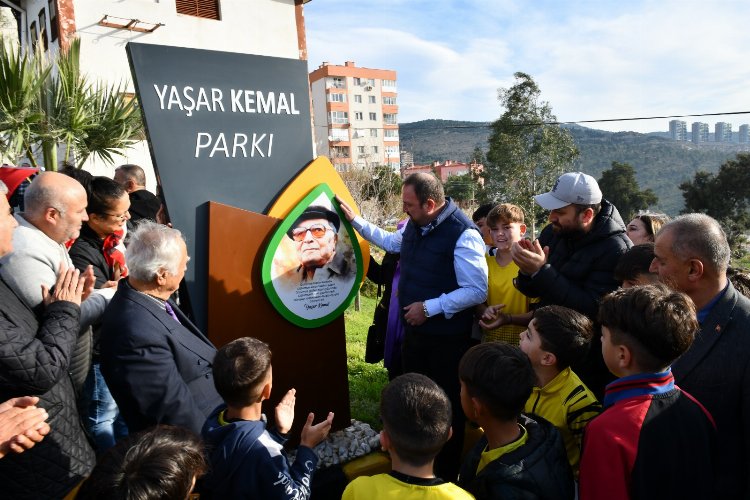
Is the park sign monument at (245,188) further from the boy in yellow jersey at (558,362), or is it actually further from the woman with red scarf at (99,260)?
the boy in yellow jersey at (558,362)

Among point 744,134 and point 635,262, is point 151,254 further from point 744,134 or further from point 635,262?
point 744,134

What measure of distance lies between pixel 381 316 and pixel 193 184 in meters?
1.77

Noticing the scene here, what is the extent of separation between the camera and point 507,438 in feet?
6.05

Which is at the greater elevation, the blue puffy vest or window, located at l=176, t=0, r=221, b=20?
window, located at l=176, t=0, r=221, b=20

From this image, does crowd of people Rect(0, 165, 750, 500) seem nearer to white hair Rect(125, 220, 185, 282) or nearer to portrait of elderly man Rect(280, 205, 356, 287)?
white hair Rect(125, 220, 185, 282)

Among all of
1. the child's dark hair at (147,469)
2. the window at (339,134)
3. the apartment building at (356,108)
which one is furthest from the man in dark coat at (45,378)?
the window at (339,134)

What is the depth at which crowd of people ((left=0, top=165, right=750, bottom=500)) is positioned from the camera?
1.59m

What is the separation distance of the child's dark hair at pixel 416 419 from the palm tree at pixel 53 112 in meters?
5.06

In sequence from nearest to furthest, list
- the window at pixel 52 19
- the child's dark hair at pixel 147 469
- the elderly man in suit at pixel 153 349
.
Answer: the child's dark hair at pixel 147 469
the elderly man in suit at pixel 153 349
the window at pixel 52 19

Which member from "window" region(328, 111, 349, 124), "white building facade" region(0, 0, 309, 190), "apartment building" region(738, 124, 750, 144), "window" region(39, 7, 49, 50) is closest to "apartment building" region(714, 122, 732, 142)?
"apartment building" region(738, 124, 750, 144)

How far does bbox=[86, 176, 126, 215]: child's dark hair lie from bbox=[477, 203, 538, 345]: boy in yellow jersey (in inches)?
92.4

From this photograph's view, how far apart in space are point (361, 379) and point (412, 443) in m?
3.54

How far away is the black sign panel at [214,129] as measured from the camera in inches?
112

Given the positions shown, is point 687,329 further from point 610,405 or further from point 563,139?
point 563,139
